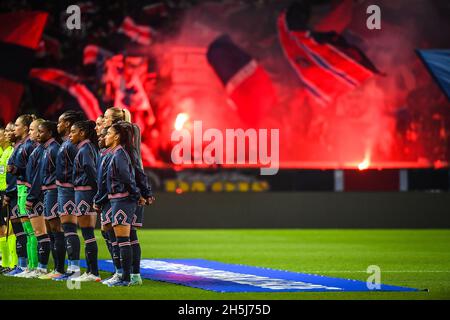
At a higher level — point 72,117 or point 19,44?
point 19,44

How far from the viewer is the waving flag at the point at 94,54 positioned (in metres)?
26.4

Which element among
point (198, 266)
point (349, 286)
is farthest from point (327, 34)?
point (349, 286)

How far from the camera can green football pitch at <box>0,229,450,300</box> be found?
11875 millimetres

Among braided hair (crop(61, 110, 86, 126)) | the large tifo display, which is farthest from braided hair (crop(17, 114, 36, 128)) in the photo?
the large tifo display

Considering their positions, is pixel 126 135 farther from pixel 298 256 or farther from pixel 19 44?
pixel 19 44

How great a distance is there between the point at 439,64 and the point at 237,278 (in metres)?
14.3

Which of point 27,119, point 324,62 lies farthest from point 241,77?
point 27,119

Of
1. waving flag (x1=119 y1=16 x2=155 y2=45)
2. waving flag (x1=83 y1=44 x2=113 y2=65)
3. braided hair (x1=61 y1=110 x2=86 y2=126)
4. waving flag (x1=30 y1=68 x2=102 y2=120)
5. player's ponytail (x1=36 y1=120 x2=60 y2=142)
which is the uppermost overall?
waving flag (x1=119 y1=16 x2=155 y2=45)

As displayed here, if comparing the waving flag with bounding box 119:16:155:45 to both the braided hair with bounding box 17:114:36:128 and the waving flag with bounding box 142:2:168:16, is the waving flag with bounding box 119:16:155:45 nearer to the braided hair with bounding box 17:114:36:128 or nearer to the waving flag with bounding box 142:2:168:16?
the waving flag with bounding box 142:2:168:16

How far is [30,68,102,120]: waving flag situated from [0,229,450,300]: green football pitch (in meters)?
3.03

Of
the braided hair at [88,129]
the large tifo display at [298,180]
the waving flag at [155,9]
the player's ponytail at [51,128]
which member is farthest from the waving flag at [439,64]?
the braided hair at [88,129]

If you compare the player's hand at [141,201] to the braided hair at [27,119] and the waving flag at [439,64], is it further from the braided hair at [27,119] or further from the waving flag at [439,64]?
the waving flag at [439,64]

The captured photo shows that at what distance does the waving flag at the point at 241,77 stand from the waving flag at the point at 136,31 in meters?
1.40

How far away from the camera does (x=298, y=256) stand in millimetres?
18406
